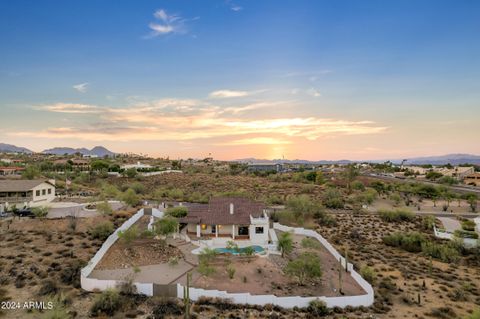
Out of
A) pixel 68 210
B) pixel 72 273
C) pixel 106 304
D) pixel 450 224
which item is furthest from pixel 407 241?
pixel 68 210

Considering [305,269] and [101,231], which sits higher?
[101,231]

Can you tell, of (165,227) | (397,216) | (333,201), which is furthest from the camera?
(333,201)

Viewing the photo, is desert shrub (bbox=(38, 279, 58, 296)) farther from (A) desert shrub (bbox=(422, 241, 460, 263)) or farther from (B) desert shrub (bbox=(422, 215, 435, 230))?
(B) desert shrub (bbox=(422, 215, 435, 230))

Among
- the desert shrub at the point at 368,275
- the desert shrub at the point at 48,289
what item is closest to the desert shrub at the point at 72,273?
the desert shrub at the point at 48,289

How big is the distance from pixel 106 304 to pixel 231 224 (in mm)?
15180

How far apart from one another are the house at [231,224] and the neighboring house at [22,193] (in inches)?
856

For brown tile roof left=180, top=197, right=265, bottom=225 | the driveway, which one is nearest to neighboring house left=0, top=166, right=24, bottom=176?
brown tile roof left=180, top=197, right=265, bottom=225

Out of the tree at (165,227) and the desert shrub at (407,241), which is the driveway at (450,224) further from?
the tree at (165,227)

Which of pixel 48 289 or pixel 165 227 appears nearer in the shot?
pixel 48 289

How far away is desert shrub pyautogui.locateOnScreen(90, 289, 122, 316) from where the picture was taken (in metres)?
19.5

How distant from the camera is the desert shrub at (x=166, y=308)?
64.4 ft

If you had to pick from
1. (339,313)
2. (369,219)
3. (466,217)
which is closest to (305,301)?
(339,313)

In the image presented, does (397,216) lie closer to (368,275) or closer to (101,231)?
(368,275)

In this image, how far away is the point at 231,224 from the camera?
1280 inches
